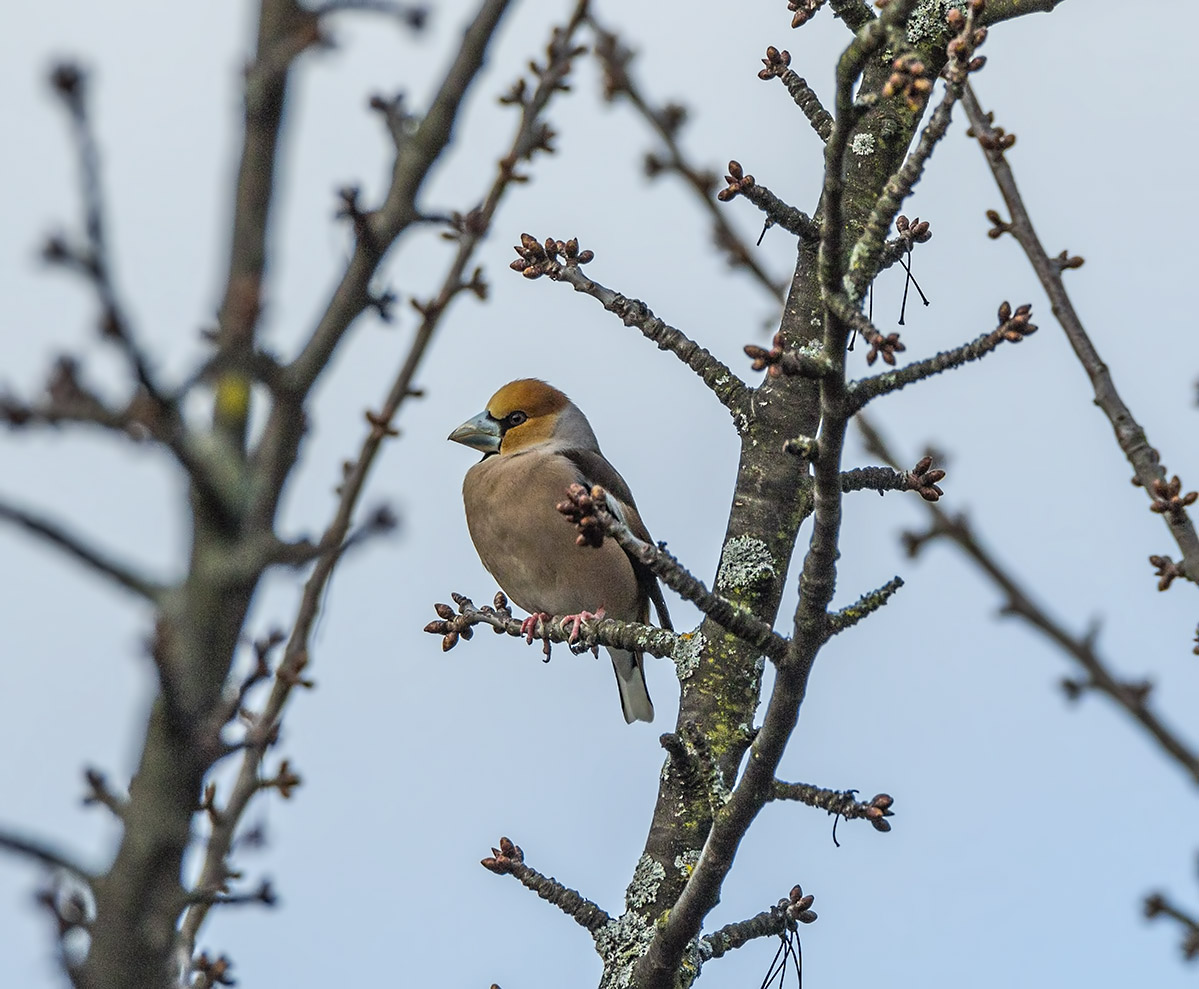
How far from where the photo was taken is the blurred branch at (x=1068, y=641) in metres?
1.90

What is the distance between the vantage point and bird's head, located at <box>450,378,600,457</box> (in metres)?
6.62

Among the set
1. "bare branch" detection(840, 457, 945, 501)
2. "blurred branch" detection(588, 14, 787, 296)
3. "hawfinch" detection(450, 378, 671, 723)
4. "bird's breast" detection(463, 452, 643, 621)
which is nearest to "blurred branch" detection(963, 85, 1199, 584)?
"bare branch" detection(840, 457, 945, 501)

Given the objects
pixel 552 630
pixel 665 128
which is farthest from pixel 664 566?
pixel 552 630

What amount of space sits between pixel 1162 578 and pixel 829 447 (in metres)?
0.92

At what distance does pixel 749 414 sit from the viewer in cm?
385

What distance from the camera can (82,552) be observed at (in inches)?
55.1

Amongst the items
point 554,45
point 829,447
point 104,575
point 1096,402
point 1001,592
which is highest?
point 1096,402

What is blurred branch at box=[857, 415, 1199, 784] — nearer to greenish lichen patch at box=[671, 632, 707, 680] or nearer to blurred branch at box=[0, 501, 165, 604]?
blurred branch at box=[0, 501, 165, 604]

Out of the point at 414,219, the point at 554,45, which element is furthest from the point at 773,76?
the point at 414,219

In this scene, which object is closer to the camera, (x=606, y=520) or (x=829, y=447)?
(x=829, y=447)

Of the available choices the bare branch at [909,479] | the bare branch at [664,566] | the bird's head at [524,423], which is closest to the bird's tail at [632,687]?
the bird's head at [524,423]

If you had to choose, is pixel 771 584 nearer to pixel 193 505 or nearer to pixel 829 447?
Result: pixel 829 447

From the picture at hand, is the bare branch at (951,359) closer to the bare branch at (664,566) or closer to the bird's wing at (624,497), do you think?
the bare branch at (664,566)

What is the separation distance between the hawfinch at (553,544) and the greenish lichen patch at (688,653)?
1.87 meters
